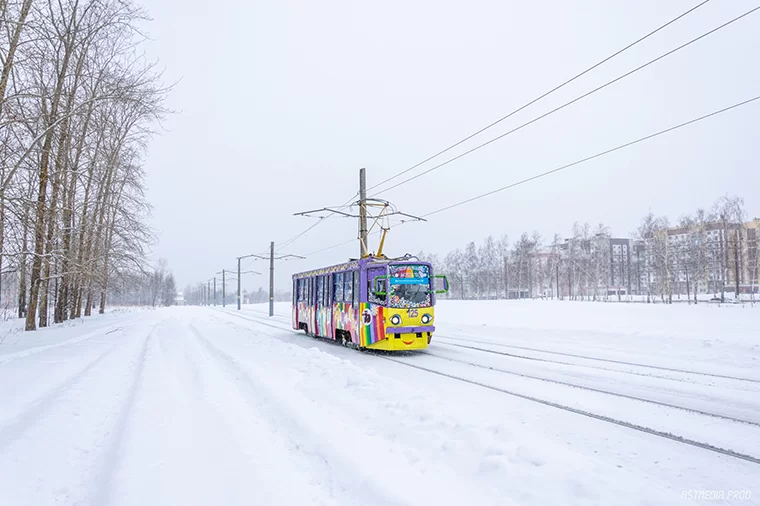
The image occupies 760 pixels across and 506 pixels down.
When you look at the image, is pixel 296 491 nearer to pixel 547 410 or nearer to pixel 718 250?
pixel 547 410

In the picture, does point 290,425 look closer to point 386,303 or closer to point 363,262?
point 386,303

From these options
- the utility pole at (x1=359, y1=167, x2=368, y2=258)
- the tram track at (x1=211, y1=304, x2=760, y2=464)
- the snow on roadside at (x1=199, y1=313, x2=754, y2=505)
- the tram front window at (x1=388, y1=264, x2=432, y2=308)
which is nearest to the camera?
the snow on roadside at (x1=199, y1=313, x2=754, y2=505)

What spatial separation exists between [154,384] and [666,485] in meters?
8.43

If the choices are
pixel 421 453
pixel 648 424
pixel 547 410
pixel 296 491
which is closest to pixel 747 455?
pixel 648 424

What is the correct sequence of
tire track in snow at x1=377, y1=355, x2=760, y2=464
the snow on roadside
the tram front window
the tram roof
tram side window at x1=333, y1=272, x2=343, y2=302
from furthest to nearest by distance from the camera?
tram side window at x1=333, y1=272, x2=343, y2=302, the tram roof, the tram front window, tire track in snow at x1=377, y1=355, x2=760, y2=464, the snow on roadside

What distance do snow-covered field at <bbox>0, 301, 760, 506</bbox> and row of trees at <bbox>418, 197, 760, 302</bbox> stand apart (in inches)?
1781

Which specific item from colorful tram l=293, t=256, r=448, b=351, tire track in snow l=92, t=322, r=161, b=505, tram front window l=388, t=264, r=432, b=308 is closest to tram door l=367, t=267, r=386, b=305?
colorful tram l=293, t=256, r=448, b=351

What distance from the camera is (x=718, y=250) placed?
193ft

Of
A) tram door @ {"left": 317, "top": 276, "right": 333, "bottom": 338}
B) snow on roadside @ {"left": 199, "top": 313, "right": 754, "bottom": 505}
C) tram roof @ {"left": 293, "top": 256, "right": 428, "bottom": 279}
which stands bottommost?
snow on roadside @ {"left": 199, "top": 313, "right": 754, "bottom": 505}

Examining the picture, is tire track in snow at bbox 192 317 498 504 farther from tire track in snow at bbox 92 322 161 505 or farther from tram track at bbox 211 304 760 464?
tram track at bbox 211 304 760 464

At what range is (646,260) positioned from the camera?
2510 inches

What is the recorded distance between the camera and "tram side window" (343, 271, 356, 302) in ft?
49.6

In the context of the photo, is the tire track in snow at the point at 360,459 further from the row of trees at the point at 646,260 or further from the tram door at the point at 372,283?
the row of trees at the point at 646,260

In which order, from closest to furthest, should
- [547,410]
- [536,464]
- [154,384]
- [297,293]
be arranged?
[536,464]
[547,410]
[154,384]
[297,293]
